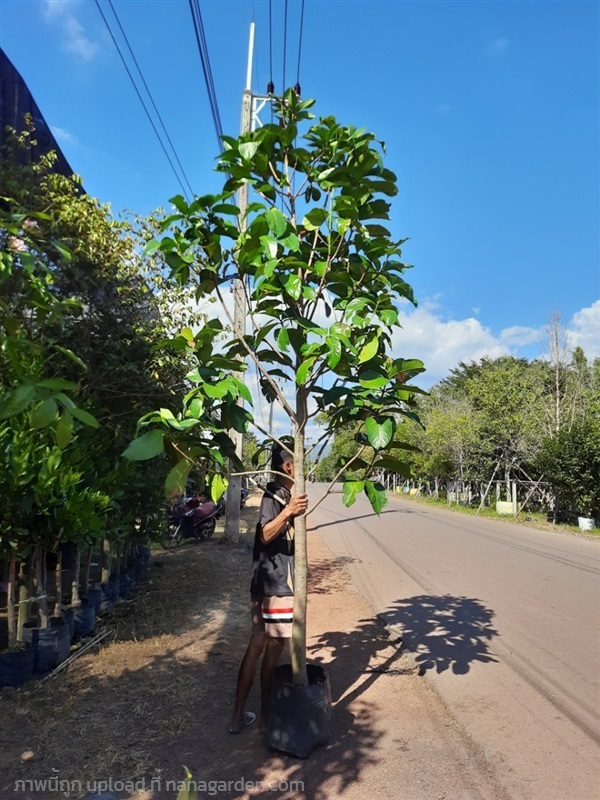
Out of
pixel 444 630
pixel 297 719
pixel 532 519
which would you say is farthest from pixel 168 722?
pixel 532 519

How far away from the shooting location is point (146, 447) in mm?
2369

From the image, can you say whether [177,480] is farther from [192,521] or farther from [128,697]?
[192,521]

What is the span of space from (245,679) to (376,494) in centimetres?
150

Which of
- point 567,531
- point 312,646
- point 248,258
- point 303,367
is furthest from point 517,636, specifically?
point 567,531

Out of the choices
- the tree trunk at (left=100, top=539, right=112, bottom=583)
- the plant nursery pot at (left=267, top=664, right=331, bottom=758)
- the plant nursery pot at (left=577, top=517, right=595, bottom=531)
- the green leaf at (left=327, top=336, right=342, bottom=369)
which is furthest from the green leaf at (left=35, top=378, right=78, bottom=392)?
the plant nursery pot at (left=577, top=517, right=595, bottom=531)

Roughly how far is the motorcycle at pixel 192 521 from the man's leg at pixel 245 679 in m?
8.35

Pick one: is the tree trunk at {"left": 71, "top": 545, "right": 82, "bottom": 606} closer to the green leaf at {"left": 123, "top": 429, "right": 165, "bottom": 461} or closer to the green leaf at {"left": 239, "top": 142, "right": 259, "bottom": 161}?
the green leaf at {"left": 123, "top": 429, "right": 165, "bottom": 461}

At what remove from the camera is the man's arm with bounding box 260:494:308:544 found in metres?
3.17

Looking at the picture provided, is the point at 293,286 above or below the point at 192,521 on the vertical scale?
above

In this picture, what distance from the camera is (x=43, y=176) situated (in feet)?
19.6

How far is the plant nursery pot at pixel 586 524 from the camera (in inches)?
675

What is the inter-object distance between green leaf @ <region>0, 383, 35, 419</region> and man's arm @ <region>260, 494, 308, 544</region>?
202 cm

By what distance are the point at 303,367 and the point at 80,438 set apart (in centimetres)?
273

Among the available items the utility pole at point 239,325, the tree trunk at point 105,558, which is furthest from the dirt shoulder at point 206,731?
the utility pole at point 239,325
